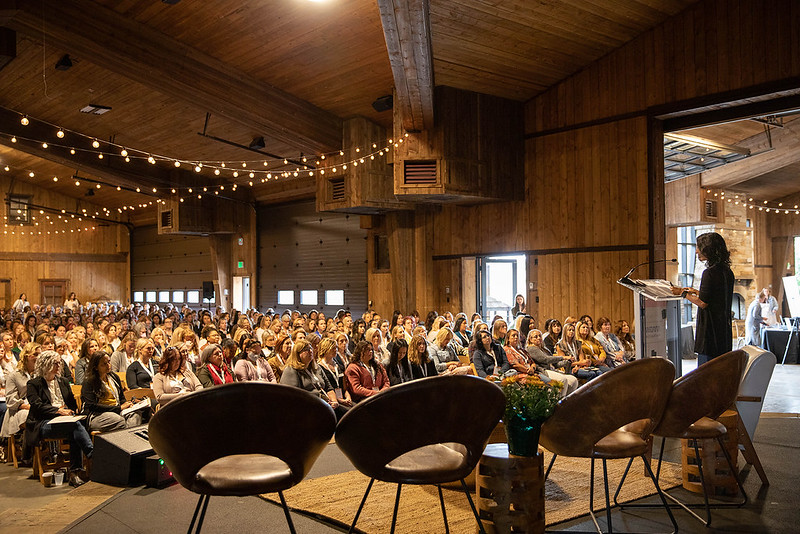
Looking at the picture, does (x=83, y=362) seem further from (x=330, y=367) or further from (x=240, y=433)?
(x=240, y=433)

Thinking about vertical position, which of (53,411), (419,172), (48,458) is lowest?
(48,458)

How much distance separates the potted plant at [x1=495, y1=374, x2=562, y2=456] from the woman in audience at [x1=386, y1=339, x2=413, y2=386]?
3365mm

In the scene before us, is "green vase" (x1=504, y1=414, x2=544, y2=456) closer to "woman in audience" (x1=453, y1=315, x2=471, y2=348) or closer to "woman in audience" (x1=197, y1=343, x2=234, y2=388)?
"woman in audience" (x1=197, y1=343, x2=234, y2=388)

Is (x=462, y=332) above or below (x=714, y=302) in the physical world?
below

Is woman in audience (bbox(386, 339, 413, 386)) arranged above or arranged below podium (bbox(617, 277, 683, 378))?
below

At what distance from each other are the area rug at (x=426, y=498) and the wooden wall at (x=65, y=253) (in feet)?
71.5

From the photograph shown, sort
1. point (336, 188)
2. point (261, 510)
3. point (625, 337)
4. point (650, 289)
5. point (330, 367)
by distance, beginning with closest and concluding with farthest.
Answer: point (261, 510), point (650, 289), point (330, 367), point (625, 337), point (336, 188)

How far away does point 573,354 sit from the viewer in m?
7.80

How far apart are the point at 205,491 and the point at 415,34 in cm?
517

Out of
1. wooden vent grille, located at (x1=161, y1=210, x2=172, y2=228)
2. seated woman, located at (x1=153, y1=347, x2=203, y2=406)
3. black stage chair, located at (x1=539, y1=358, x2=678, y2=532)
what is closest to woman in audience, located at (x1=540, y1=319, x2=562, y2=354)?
seated woman, located at (x1=153, y1=347, x2=203, y2=406)

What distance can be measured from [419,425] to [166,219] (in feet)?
52.7

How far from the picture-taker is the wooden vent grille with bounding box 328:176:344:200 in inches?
474

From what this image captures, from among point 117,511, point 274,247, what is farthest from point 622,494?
point 274,247

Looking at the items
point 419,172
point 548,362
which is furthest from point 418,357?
point 419,172
